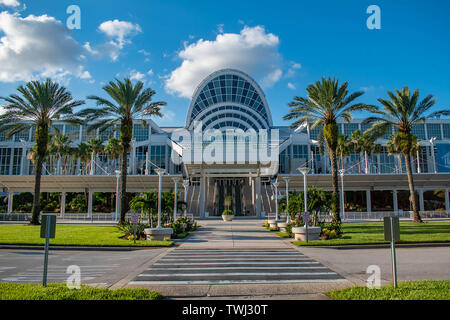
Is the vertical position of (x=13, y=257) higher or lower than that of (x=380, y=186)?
lower

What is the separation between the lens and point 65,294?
6.54m

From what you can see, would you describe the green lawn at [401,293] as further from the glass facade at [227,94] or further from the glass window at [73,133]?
the glass window at [73,133]

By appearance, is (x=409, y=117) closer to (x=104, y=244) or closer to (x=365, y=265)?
(x=365, y=265)

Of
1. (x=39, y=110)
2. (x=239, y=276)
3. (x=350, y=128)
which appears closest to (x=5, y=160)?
(x=39, y=110)

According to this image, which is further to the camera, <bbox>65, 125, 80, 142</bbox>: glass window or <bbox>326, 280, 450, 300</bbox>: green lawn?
<bbox>65, 125, 80, 142</bbox>: glass window

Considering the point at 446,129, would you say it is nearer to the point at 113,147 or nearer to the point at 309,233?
the point at 309,233

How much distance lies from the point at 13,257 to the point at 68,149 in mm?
46199

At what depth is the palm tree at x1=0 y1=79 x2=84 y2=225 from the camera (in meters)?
28.2

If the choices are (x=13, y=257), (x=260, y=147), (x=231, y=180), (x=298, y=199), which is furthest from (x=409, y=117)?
(x=231, y=180)

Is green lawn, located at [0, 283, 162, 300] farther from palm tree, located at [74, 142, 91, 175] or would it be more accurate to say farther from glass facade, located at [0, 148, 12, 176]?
glass facade, located at [0, 148, 12, 176]

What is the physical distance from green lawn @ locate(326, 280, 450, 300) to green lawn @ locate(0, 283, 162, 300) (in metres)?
3.89
